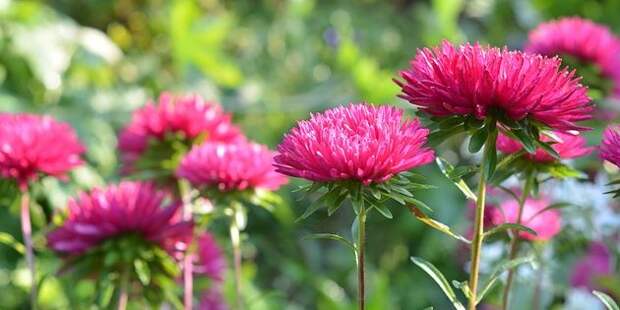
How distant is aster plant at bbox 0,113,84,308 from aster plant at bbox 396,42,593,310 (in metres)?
0.47

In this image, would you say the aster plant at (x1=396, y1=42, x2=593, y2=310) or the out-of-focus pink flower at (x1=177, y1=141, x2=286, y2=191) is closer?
the aster plant at (x1=396, y1=42, x2=593, y2=310)

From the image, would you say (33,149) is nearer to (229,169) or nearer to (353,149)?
(229,169)

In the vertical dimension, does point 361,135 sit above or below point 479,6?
below

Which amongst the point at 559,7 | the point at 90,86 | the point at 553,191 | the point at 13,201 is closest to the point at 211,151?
the point at 13,201

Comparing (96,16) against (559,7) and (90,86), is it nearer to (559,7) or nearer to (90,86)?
(90,86)

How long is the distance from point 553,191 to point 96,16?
210 centimetres

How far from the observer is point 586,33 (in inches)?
49.6

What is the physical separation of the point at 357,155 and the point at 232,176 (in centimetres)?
34

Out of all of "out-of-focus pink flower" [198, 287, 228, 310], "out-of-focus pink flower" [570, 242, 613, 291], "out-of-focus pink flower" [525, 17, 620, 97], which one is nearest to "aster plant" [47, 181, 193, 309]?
"out-of-focus pink flower" [198, 287, 228, 310]

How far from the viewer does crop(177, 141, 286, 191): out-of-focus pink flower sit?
0.95 meters

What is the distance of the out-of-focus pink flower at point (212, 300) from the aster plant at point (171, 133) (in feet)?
0.78

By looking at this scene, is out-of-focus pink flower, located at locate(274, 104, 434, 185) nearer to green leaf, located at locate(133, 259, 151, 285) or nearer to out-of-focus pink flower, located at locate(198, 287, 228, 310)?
green leaf, located at locate(133, 259, 151, 285)

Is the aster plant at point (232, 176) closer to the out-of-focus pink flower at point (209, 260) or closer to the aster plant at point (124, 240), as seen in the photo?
the aster plant at point (124, 240)

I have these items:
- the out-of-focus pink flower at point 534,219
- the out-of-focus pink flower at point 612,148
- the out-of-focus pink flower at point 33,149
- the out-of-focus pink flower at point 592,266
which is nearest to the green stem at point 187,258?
the out-of-focus pink flower at point 33,149
